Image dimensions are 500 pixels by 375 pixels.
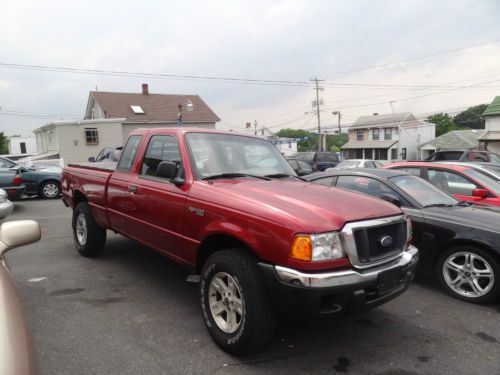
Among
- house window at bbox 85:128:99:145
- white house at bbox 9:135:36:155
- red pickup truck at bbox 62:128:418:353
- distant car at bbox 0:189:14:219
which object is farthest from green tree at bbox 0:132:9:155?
red pickup truck at bbox 62:128:418:353

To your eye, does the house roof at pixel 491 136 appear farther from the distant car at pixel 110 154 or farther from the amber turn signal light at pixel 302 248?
the amber turn signal light at pixel 302 248

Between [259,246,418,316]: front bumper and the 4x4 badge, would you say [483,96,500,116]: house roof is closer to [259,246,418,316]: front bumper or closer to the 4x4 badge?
[259,246,418,316]: front bumper

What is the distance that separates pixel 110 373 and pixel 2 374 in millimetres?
1586

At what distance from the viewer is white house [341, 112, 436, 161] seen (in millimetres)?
50938

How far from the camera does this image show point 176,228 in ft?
12.0

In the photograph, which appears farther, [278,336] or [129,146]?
[129,146]

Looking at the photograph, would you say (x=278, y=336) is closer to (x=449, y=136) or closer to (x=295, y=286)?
(x=295, y=286)

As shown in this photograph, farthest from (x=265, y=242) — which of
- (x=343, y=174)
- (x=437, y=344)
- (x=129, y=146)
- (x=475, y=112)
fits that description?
(x=475, y=112)

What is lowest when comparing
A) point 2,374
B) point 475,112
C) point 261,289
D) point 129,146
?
point 261,289

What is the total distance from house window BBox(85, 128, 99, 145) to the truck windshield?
1058 inches

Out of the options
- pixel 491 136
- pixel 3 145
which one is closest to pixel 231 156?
pixel 491 136

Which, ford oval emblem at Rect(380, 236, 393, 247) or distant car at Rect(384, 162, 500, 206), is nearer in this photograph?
ford oval emblem at Rect(380, 236, 393, 247)

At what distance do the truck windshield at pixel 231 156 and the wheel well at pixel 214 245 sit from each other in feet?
2.12

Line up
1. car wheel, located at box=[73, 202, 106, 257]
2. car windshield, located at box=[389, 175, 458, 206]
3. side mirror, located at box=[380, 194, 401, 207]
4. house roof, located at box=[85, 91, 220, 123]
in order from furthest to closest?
1. house roof, located at box=[85, 91, 220, 123]
2. car wheel, located at box=[73, 202, 106, 257]
3. car windshield, located at box=[389, 175, 458, 206]
4. side mirror, located at box=[380, 194, 401, 207]
